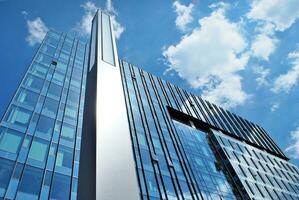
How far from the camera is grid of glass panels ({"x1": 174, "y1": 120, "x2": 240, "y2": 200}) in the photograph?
27081 mm

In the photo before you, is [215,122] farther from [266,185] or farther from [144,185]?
[144,185]

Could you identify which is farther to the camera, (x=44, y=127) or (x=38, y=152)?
(x=44, y=127)

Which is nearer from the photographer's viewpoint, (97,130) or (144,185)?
(97,130)

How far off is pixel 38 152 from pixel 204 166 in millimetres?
20405

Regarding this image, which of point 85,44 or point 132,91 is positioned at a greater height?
point 85,44

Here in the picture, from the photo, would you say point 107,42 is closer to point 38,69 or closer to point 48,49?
point 38,69

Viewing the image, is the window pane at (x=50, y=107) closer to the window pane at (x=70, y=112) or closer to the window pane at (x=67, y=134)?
the window pane at (x=70, y=112)

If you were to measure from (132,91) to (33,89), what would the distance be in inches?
545

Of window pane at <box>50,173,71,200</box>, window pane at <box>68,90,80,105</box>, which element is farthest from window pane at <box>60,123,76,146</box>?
window pane at <box>68,90,80,105</box>

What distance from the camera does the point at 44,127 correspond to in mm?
18500

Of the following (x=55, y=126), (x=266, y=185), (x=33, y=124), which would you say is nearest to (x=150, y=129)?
(x=55, y=126)

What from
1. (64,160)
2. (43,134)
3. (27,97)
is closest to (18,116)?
(43,134)

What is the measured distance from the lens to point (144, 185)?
776 inches

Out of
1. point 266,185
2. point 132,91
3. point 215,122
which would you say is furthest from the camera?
point 215,122
